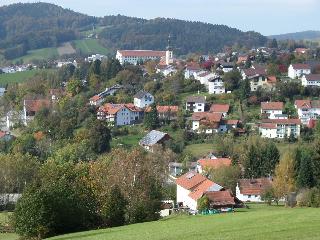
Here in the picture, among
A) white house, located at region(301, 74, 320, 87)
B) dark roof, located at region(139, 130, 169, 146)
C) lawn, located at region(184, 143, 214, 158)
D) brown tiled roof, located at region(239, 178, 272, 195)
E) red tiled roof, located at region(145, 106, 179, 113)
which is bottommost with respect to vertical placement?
lawn, located at region(184, 143, 214, 158)

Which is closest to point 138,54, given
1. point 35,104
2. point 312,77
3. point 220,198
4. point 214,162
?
point 35,104

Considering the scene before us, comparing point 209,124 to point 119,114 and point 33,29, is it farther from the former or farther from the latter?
point 33,29

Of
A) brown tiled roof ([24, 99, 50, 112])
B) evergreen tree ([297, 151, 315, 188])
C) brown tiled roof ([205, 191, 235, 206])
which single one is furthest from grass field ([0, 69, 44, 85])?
brown tiled roof ([205, 191, 235, 206])

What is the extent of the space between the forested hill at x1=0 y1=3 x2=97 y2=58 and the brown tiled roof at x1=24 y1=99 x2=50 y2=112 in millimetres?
64570

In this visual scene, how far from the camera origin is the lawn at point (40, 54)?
12216 cm

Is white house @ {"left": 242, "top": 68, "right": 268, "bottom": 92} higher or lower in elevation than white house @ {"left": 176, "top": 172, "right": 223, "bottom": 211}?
higher

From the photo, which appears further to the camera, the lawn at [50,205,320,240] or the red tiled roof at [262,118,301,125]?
the red tiled roof at [262,118,301,125]

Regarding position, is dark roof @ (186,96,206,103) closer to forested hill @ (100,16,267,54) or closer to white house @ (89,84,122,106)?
white house @ (89,84,122,106)

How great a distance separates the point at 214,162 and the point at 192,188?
8.21 metres

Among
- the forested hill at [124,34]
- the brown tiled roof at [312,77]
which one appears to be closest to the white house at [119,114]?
the brown tiled roof at [312,77]

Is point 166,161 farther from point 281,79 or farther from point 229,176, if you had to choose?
point 281,79

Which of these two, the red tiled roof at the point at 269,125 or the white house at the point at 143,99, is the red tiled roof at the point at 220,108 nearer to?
the red tiled roof at the point at 269,125

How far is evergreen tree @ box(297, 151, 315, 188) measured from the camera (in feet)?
115

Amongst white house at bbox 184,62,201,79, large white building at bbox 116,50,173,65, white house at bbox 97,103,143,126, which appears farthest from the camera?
large white building at bbox 116,50,173,65
